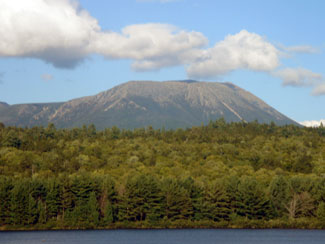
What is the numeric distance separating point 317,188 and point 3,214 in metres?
64.1

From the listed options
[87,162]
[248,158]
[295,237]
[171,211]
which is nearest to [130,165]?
Answer: [87,162]

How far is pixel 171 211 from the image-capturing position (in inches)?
4321

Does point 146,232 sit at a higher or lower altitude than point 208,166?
lower

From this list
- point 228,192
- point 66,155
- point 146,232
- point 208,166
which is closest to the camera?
point 146,232

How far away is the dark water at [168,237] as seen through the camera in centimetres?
9197

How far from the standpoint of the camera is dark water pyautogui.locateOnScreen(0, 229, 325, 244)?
92.0m

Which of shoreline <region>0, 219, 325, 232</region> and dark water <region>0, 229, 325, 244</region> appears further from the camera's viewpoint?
shoreline <region>0, 219, 325, 232</region>

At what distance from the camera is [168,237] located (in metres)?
96.9

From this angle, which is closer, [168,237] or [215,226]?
[168,237]

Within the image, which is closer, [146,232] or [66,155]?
[146,232]

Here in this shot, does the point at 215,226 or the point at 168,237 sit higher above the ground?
the point at 215,226

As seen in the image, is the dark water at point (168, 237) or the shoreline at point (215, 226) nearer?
the dark water at point (168, 237)

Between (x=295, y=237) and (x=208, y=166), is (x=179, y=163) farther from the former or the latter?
(x=295, y=237)

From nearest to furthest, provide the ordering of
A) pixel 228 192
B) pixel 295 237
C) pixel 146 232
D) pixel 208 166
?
pixel 295 237
pixel 146 232
pixel 228 192
pixel 208 166
